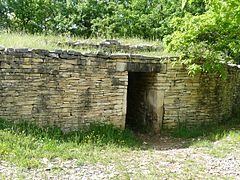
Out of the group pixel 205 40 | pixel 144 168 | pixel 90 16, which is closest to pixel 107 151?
pixel 144 168

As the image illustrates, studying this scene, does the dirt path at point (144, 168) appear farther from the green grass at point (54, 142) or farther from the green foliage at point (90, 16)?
the green foliage at point (90, 16)

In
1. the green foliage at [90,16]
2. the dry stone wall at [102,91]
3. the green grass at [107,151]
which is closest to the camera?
the green grass at [107,151]

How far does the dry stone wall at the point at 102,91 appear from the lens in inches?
264

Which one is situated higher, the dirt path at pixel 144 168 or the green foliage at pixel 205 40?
the green foliage at pixel 205 40

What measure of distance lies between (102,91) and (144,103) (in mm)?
1917

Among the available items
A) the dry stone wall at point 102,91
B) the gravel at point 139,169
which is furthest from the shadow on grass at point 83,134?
the gravel at point 139,169

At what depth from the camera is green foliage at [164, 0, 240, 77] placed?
7.75 meters

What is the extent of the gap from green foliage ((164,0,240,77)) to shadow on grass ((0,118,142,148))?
237 cm

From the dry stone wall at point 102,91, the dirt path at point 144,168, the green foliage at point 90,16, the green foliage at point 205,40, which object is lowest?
the dirt path at point 144,168

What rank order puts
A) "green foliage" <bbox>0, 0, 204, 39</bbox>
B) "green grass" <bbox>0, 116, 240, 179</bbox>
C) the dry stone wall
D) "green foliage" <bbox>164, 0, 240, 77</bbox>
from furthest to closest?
1. "green foliage" <bbox>0, 0, 204, 39</bbox>
2. "green foliage" <bbox>164, 0, 240, 77</bbox>
3. the dry stone wall
4. "green grass" <bbox>0, 116, 240, 179</bbox>

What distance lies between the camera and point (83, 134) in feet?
23.4

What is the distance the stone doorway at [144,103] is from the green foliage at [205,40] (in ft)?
3.33

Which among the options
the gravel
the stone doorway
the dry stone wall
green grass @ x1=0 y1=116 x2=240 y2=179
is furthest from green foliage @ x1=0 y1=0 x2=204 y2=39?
the gravel

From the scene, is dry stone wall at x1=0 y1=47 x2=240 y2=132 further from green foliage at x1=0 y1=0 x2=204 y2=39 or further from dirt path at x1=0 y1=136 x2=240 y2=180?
green foliage at x1=0 y1=0 x2=204 y2=39
